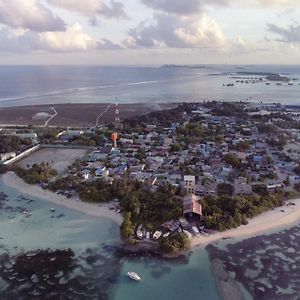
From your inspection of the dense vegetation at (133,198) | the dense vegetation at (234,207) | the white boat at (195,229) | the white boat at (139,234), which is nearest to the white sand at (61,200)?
the dense vegetation at (133,198)

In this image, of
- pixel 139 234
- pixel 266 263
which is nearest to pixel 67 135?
pixel 139 234

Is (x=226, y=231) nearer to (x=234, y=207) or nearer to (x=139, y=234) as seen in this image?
(x=234, y=207)

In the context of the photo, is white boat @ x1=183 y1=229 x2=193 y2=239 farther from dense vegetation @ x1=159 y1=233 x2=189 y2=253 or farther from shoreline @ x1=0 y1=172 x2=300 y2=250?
dense vegetation @ x1=159 y1=233 x2=189 y2=253

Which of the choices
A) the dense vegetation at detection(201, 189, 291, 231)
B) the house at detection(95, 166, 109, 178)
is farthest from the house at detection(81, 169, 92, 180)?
the dense vegetation at detection(201, 189, 291, 231)

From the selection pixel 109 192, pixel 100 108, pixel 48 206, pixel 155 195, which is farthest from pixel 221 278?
pixel 100 108

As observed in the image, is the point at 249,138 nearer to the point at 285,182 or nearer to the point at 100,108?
the point at 285,182

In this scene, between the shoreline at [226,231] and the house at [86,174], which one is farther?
the house at [86,174]

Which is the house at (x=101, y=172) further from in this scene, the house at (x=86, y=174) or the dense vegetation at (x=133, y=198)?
the dense vegetation at (x=133, y=198)
